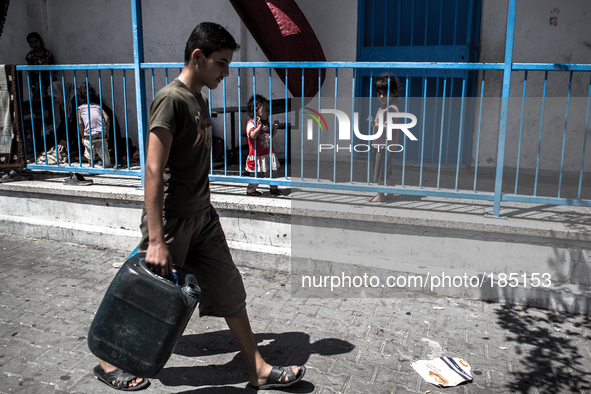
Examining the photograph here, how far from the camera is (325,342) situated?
3.53 meters

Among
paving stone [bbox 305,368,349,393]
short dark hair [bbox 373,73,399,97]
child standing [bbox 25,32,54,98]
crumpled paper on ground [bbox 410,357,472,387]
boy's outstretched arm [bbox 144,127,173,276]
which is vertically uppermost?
child standing [bbox 25,32,54,98]

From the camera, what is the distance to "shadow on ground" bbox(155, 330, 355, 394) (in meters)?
3.07

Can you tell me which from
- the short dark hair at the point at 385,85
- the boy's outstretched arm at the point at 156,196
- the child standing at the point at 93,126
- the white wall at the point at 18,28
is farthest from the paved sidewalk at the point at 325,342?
the white wall at the point at 18,28

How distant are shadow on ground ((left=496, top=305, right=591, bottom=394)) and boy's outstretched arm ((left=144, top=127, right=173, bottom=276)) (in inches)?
86.6

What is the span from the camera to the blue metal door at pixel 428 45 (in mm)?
6391

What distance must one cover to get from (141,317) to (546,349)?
2.71 meters

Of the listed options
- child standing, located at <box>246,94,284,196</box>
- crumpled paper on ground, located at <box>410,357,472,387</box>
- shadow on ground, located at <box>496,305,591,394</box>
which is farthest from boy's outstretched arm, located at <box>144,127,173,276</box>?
child standing, located at <box>246,94,284,196</box>

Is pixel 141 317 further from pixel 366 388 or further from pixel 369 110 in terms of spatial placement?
pixel 369 110

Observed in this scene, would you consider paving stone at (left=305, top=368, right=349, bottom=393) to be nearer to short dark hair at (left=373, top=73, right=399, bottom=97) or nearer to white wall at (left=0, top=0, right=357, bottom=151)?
short dark hair at (left=373, top=73, right=399, bottom=97)

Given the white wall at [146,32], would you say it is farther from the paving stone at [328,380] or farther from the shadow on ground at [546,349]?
the paving stone at [328,380]

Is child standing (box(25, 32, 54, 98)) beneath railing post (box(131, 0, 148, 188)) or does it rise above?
above

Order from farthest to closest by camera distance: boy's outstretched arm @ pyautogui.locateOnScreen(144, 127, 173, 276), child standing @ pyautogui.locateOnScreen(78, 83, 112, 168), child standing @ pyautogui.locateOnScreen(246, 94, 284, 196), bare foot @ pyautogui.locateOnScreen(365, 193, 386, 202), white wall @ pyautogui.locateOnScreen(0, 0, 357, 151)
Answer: white wall @ pyautogui.locateOnScreen(0, 0, 357, 151) → child standing @ pyautogui.locateOnScreen(78, 83, 112, 168) → child standing @ pyautogui.locateOnScreen(246, 94, 284, 196) → bare foot @ pyautogui.locateOnScreen(365, 193, 386, 202) → boy's outstretched arm @ pyautogui.locateOnScreen(144, 127, 173, 276)

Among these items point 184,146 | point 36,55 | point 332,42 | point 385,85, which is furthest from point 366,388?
point 36,55

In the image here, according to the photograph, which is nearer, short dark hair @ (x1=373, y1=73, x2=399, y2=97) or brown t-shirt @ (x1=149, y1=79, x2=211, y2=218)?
brown t-shirt @ (x1=149, y1=79, x2=211, y2=218)
